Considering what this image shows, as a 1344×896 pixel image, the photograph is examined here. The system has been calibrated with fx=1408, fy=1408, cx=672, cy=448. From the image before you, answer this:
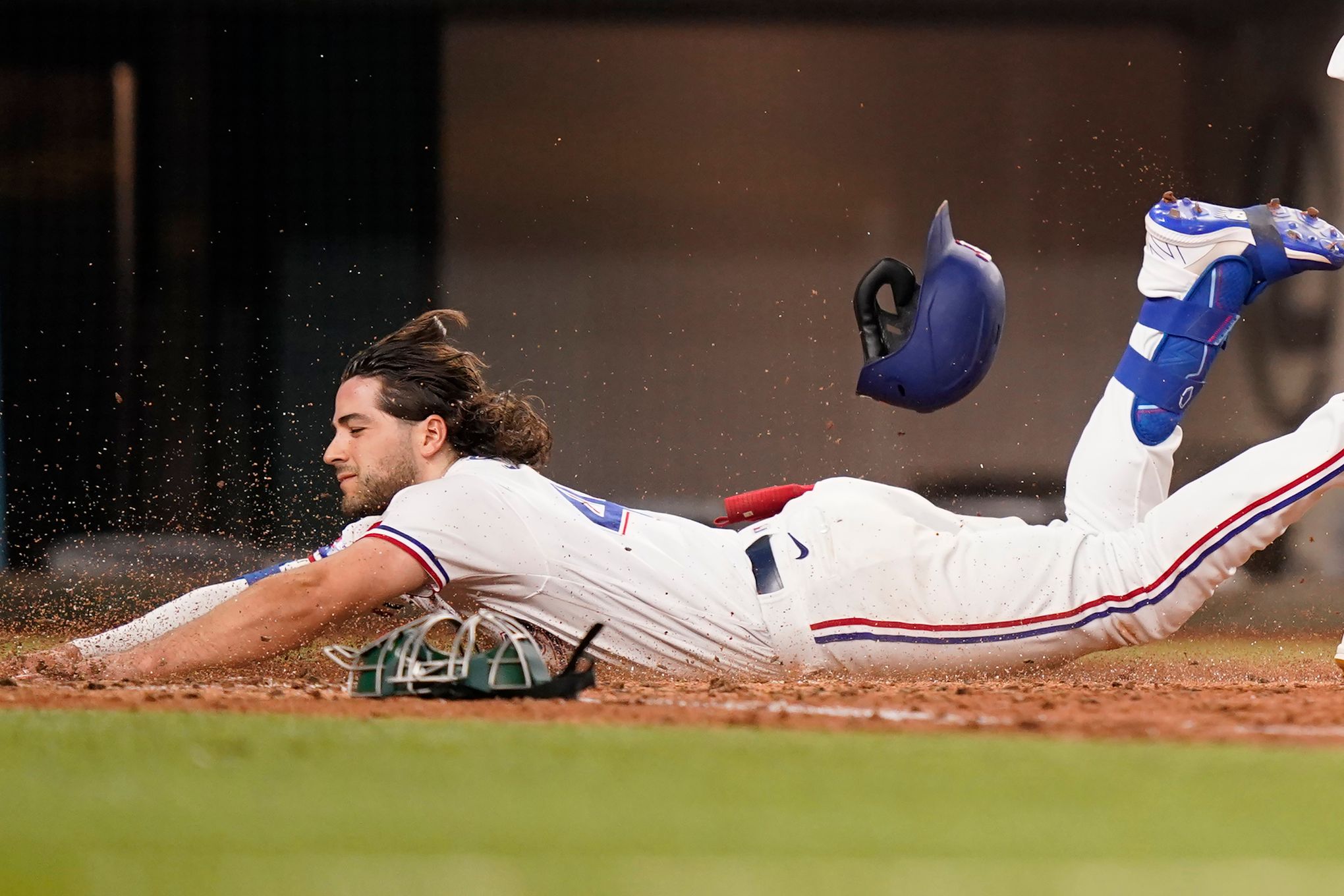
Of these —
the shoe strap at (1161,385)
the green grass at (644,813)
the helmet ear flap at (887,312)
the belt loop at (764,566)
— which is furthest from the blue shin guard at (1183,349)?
the green grass at (644,813)

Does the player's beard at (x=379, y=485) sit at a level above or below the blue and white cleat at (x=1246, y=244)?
below

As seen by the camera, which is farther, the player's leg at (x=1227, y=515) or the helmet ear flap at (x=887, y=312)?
the helmet ear flap at (x=887, y=312)

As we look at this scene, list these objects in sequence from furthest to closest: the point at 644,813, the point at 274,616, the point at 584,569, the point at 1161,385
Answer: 1. the point at 1161,385
2. the point at 584,569
3. the point at 274,616
4. the point at 644,813

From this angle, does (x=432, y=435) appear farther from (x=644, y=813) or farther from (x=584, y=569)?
(x=644, y=813)

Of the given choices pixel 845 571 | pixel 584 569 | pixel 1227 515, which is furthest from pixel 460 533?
pixel 1227 515

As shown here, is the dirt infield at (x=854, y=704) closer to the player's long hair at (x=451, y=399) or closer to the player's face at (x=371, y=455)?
the player's face at (x=371, y=455)

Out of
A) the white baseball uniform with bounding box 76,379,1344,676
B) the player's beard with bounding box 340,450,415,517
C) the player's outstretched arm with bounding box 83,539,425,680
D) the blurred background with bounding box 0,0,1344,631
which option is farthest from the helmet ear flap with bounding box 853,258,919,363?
the blurred background with bounding box 0,0,1344,631

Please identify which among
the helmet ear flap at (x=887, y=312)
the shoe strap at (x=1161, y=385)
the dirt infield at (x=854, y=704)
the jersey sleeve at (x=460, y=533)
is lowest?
the dirt infield at (x=854, y=704)
